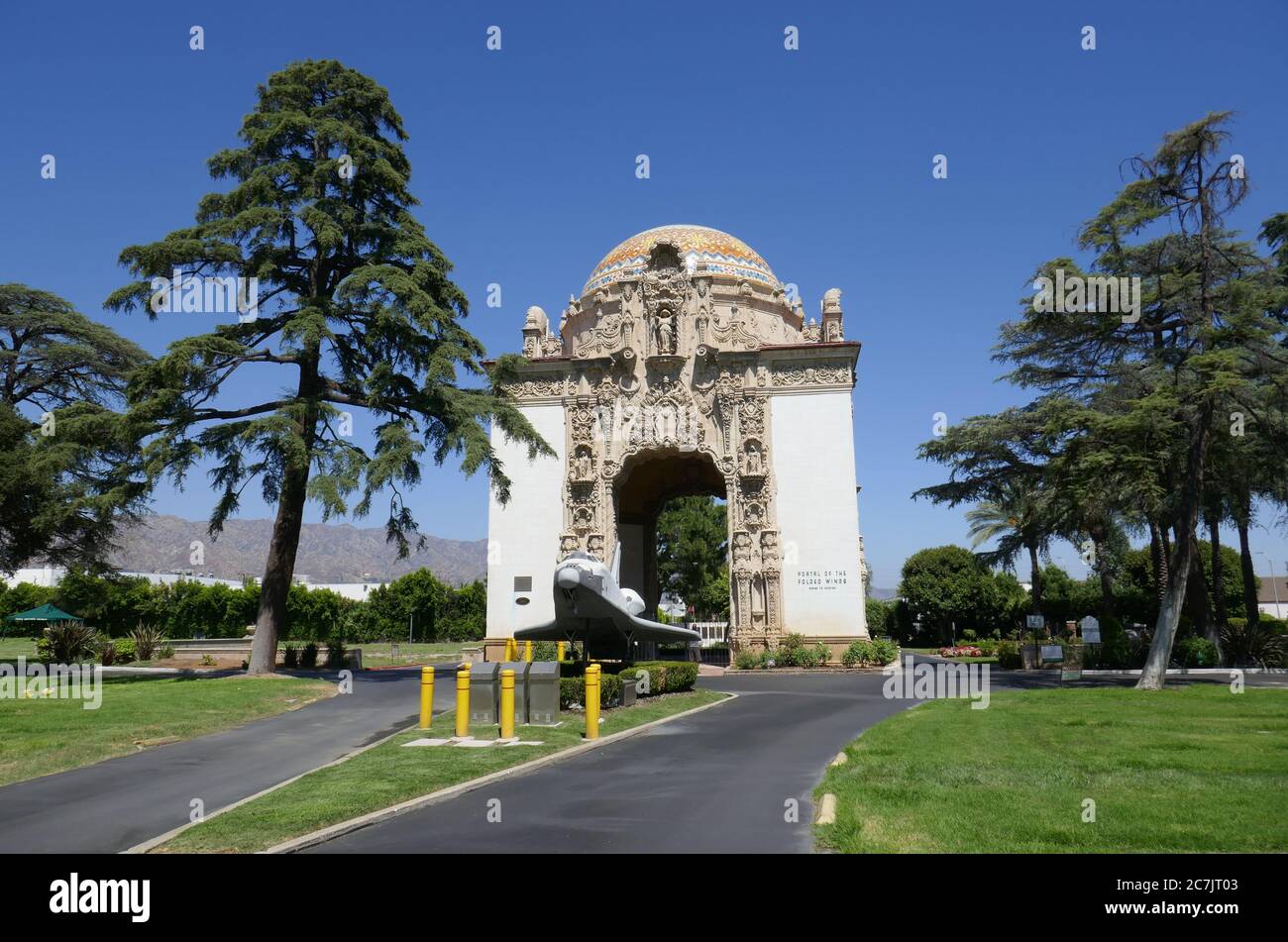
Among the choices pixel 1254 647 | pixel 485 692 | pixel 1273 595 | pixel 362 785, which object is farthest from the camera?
pixel 1273 595

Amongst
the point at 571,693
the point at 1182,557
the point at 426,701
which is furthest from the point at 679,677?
the point at 1182,557

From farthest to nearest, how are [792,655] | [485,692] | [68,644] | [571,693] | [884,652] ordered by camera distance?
[792,655] → [884,652] → [68,644] → [571,693] → [485,692]

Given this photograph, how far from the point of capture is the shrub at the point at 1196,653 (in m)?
28.8

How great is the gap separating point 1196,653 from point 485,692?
2669 centimetres

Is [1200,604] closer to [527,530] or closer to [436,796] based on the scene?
[527,530]

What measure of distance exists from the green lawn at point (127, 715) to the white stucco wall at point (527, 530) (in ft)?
45.8

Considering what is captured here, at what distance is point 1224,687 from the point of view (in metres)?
22.0

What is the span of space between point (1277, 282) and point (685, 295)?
24.1 meters

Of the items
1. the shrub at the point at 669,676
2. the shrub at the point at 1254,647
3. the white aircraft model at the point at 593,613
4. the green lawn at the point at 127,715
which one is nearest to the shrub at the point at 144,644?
the green lawn at the point at 127,715

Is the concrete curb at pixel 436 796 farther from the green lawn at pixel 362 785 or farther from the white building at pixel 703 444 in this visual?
the white building at pixel 703 444

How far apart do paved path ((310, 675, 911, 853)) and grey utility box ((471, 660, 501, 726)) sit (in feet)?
10.2

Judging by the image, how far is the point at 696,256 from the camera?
4419 centimetres
